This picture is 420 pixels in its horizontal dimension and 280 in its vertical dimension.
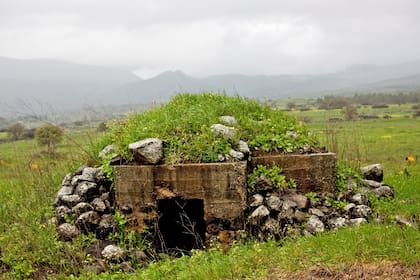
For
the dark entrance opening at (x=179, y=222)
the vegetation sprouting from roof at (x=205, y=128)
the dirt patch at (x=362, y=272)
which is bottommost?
the dark entrance opening at (x=179, y=222)

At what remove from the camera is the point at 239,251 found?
625cm

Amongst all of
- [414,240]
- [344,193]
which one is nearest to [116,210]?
[344,193]

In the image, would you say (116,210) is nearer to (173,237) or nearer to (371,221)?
(173,237)

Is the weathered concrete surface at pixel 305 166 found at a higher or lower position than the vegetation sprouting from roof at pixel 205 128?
lower

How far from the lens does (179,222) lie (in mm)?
8164

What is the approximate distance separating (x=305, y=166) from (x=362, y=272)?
10.9 ft

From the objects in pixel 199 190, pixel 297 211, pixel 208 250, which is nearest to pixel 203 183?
pixel 199 190

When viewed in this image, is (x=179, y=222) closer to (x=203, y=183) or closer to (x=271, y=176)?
(x=203, y=183)

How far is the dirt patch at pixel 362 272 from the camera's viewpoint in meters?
4.98

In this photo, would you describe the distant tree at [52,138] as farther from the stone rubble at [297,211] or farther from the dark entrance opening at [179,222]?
the stone rubble at [297,211]

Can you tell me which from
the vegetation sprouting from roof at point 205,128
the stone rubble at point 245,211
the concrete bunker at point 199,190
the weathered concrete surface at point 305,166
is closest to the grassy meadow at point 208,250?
the stone rubble at point 245,211

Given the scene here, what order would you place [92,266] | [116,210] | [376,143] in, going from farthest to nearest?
[376,143] → [116,210] → [92,266]

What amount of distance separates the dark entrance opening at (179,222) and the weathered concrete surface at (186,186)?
272mm

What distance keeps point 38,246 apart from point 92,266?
975mm
